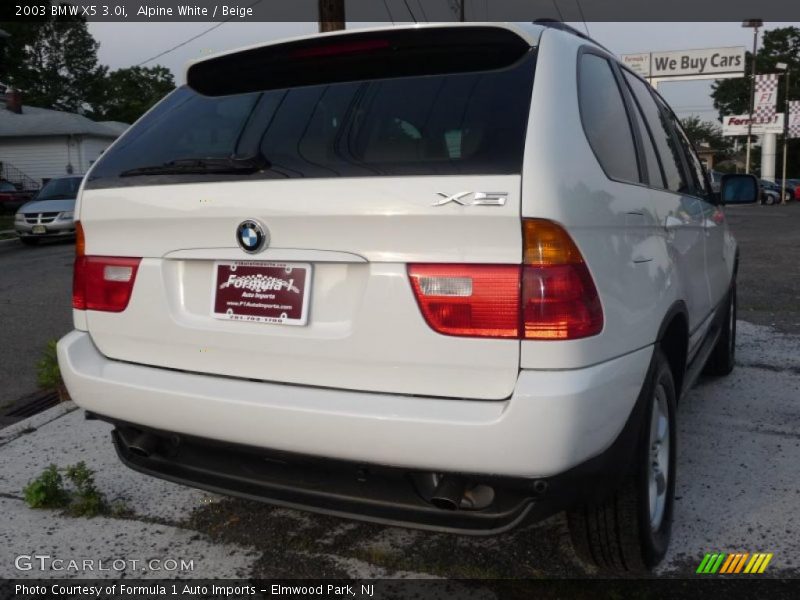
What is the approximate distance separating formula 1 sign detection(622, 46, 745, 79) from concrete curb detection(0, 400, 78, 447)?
43.0 meters

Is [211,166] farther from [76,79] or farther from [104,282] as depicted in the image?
[76,79]

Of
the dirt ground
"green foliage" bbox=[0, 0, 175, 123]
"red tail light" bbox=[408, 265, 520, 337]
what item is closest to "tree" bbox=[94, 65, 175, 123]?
"green foliage" bbox=[0, 0, 175, 123]

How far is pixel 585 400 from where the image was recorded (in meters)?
2.05

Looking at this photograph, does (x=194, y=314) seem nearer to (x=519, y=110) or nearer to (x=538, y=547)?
(x=519, y=110)

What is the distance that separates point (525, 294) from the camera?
2066 millimetres

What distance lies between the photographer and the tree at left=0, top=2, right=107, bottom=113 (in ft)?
207

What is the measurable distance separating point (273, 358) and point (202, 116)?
0.97m

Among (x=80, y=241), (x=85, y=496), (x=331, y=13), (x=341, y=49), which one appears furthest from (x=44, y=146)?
(x=341, y=49)

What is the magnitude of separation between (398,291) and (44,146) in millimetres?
41566

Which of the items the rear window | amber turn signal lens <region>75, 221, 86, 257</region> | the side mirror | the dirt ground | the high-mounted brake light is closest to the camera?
the rear window

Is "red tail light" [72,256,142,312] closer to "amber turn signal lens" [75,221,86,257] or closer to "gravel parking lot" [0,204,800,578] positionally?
"amber turn signal lens" [75,221,86,257]

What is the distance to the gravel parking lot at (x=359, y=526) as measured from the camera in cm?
280

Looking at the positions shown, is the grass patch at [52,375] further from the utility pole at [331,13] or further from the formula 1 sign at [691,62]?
the formula 1 sign at [691,62]
